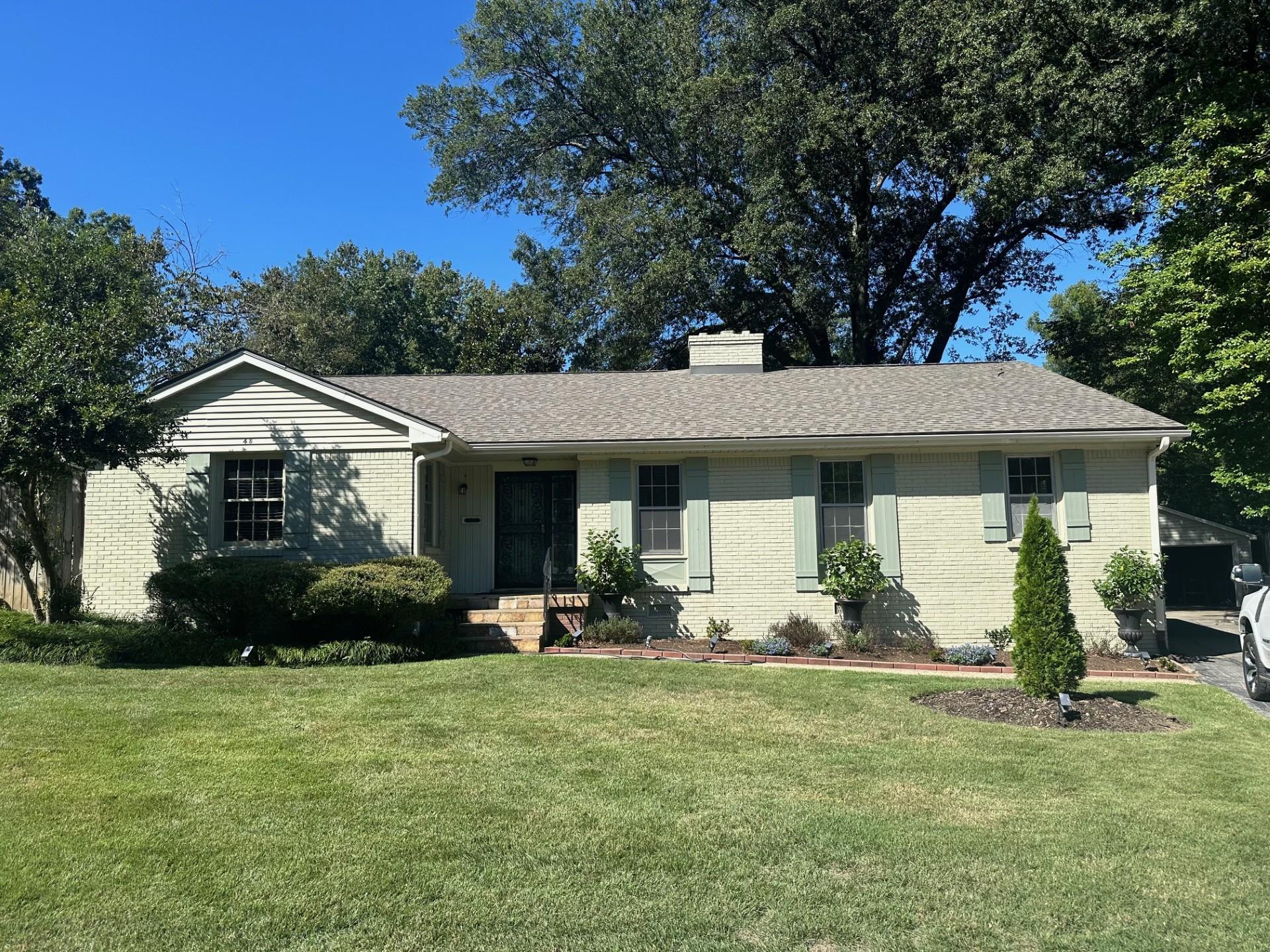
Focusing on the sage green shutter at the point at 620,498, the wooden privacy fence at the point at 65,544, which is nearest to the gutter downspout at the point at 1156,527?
the sage green shutter at the point at 620,498

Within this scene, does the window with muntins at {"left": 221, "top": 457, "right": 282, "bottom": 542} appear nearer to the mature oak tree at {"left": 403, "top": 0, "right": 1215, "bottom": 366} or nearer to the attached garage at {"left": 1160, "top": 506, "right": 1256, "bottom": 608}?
the mature oak tree at {"left": 403, "top": 0, "right": 1215, "bottom": 366}

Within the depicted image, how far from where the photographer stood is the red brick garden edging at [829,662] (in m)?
11.4

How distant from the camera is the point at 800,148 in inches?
861

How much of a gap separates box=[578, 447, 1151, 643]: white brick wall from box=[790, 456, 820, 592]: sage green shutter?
108 millimetres

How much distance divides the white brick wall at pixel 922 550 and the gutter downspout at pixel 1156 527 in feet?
0.33

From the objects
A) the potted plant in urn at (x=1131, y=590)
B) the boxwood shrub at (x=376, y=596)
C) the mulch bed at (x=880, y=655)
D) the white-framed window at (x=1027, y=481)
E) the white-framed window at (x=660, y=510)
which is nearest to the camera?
the boxwood shrub at (x=376, y=596)

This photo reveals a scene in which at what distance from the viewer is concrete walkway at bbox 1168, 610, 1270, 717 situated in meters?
10.8

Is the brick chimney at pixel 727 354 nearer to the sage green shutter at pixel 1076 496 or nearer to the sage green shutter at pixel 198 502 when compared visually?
the sage green shutter at pixel 1076 496

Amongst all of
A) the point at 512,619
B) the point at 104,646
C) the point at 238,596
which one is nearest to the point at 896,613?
the point at 512,619

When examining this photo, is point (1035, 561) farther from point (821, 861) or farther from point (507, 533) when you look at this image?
point (507, 533)

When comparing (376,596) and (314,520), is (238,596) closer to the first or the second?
(376,596)

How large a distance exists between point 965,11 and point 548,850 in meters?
20.4

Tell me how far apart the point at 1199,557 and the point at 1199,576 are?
0.49m

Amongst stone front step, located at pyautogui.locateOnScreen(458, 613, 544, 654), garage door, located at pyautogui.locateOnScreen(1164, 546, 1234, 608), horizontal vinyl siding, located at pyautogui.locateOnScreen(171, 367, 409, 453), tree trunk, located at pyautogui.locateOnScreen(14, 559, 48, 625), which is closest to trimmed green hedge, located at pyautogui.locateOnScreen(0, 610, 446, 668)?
tree trunk, located at pyautogui.locateOnScreen(14, 559, 48, 625)
